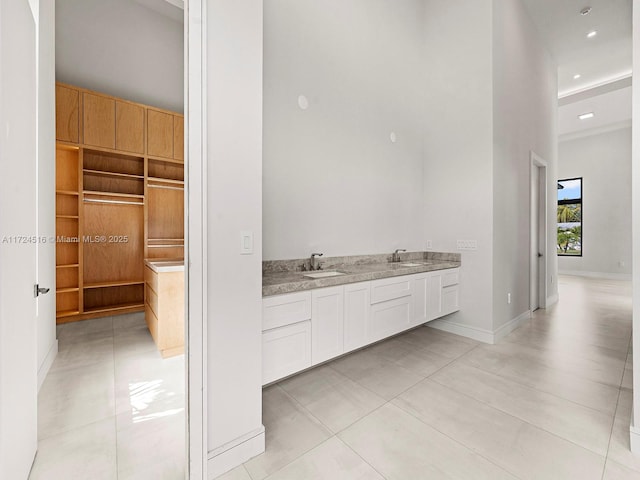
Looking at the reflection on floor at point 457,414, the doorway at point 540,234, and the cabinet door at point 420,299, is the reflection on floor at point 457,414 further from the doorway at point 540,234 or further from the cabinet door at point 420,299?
the doorway at point 540,234

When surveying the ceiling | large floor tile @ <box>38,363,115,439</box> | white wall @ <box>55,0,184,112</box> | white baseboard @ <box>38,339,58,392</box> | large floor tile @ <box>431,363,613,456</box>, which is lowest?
large floor tile @ <box>431,363,613,456</box>

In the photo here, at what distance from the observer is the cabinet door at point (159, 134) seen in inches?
160

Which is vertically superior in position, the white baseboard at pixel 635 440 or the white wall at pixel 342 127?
the white wall at pixel 342 127

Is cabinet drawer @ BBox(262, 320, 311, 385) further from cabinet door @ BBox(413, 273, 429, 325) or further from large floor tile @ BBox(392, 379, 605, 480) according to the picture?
cabinet door @ BBox(413, 273, 429, 325)

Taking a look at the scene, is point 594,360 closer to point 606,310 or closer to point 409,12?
point 606,310

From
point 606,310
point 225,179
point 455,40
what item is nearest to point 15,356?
point 225,179

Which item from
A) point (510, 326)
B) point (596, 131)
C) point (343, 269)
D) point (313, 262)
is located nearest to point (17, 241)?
point (313, 262)

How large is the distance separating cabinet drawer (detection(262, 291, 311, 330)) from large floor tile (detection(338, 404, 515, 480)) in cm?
74

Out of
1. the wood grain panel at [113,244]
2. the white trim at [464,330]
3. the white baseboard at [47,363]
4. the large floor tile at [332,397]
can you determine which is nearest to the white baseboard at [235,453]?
the large floor tile at [332,397]

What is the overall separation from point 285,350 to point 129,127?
3735 mm

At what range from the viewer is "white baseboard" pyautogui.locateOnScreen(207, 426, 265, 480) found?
1.46 m

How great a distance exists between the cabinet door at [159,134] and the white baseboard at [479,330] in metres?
4.32

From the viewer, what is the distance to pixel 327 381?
95.7 inches

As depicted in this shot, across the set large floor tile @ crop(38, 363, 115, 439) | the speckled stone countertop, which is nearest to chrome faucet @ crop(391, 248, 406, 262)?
the speckled stone countertop
